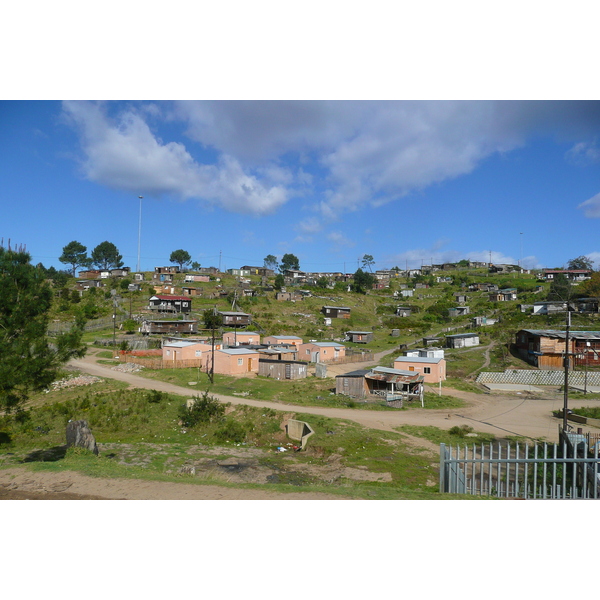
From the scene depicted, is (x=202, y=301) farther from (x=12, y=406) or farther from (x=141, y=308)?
(x=12, y=406)

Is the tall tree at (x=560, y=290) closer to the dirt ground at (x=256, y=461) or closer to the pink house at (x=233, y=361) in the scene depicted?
the dirt ground at (x=256, y=461)

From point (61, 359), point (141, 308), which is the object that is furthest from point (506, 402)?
point (141, 308)

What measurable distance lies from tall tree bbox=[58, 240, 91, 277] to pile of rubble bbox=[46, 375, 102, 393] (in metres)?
94.0

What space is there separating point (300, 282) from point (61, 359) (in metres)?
101

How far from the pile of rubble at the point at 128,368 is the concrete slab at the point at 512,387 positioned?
32.8 metres

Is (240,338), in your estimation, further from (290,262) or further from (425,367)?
(290,262)

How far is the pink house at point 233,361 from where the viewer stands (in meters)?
34.9

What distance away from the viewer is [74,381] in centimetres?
2909

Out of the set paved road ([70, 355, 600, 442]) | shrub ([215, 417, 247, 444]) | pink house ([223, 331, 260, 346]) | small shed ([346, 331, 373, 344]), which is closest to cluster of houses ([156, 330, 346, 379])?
pink house ([223, 331, 260, 346])

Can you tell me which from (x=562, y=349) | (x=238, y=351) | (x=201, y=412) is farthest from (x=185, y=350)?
(x=562, y=349)

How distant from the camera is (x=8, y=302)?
35.7ft

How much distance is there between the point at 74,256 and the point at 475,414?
11758 cm

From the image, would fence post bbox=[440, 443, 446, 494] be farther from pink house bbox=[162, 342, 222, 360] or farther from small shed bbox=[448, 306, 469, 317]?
small shed bbox=[448, 306, 469, 317]

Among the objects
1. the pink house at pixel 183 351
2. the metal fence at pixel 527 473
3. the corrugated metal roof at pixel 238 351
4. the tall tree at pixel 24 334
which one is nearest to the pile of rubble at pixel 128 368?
the pink house at pixel 183 351
